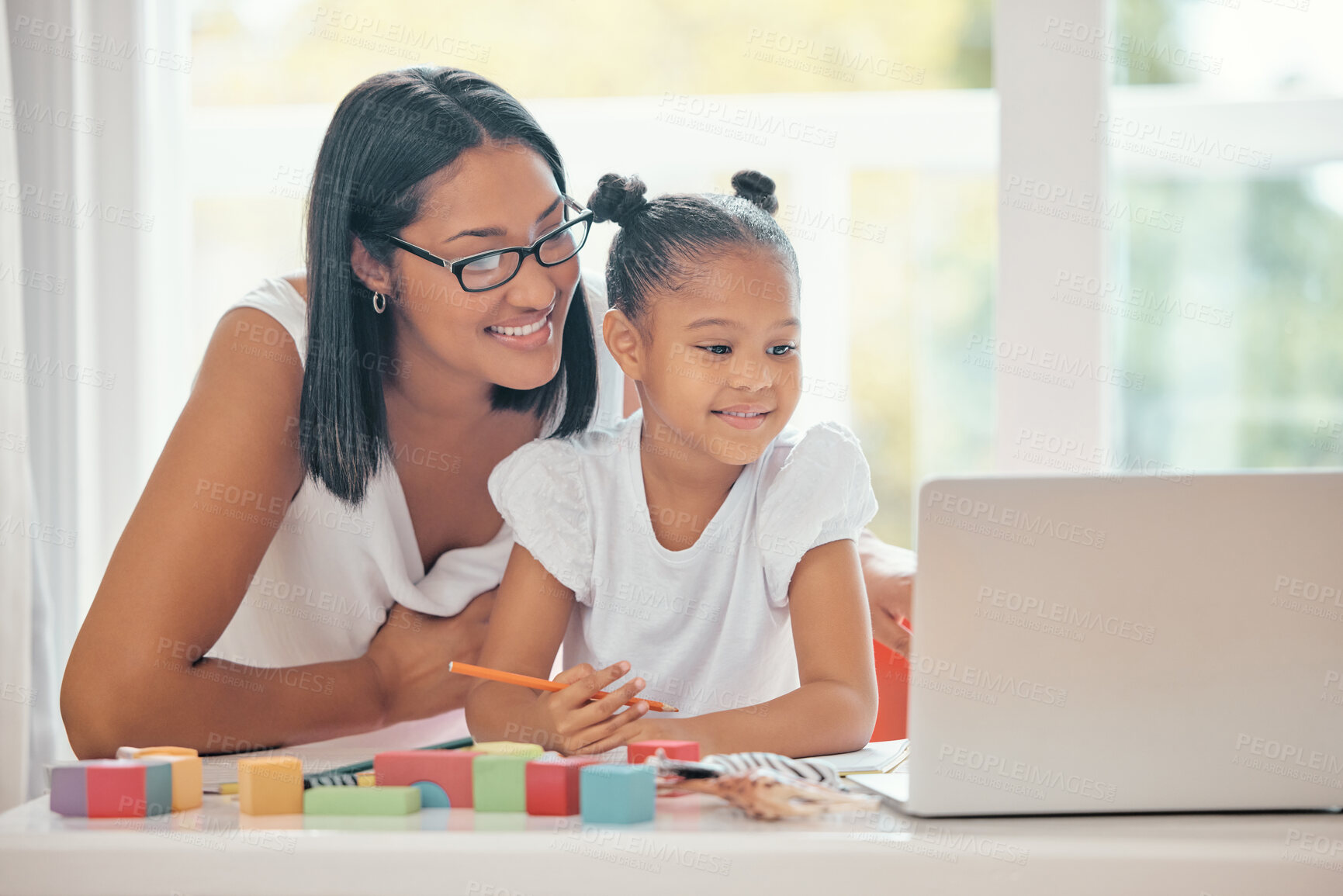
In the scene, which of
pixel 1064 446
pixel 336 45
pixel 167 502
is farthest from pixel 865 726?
pixel 336 45

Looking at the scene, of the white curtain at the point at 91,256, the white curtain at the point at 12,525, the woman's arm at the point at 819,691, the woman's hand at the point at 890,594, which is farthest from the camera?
the white curtain at the point at 91,256

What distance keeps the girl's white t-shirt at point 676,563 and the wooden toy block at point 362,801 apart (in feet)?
1.73

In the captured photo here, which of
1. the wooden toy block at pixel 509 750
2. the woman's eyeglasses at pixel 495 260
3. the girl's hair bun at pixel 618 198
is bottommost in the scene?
the wooden toy block at pixel 509 750

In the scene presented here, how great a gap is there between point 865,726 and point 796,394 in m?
0.35

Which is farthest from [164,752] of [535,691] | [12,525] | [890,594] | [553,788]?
[12,525]

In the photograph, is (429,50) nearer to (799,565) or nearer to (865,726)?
(799,565)

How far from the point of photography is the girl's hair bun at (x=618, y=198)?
1.25 m

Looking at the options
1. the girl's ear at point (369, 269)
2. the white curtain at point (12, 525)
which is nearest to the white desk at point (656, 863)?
the girl's ear at point (369, 269)

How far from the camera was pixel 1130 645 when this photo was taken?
0.66 m

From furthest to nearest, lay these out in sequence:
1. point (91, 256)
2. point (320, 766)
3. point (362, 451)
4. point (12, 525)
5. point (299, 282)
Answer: point (91, 256) → point (12, 525) → point (299, 282) → point (362, 451) → point (320, 766)

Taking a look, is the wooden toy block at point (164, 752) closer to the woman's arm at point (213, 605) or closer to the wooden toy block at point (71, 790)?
the wooden toy block at point (71, 790)

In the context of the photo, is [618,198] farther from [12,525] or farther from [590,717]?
[12,525]

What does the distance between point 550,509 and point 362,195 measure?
43 cm

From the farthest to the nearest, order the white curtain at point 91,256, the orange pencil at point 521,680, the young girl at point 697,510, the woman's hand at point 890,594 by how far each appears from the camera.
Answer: the white curtain at point 91,256 → the woman's hand at point 890,594 → the young girl at point 697,510 → the orange pencil at point 521,680
